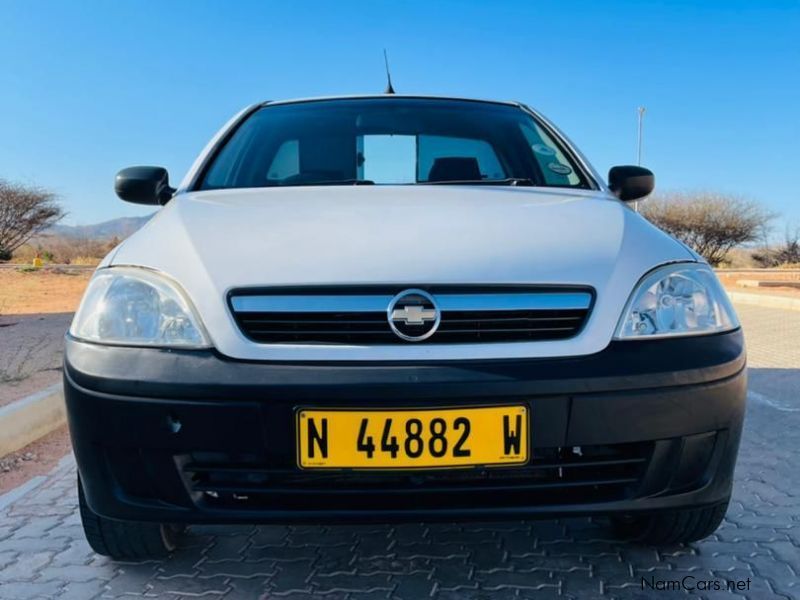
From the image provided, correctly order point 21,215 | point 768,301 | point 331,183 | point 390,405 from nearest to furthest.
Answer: point 390,405 → point 331,183 → point 768,301 → point 21,215

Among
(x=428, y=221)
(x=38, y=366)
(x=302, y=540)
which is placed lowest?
(x=38, y=366)

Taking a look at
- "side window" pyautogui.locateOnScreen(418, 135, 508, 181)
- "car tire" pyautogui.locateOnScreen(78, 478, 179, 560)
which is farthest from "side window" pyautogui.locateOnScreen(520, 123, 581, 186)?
"car tire" pyautogui.locateOnScreen(78, 478, 179, 560)

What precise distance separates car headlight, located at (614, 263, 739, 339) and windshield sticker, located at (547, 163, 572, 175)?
96cm

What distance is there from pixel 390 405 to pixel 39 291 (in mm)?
13139

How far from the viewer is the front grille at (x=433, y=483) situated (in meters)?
1.66

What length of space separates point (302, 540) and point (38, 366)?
364cm

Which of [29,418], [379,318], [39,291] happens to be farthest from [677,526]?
[39,291]

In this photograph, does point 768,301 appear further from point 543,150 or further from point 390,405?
point 390,405

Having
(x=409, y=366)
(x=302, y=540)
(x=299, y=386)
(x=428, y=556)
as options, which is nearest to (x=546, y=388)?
(x=409, y=366)

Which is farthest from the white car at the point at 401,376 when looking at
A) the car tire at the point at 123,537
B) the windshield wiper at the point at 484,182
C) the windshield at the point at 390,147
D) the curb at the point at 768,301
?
the curb at the point at 768,301

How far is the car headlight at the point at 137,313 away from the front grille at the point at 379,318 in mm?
129

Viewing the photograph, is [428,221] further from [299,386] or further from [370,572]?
[370,572]

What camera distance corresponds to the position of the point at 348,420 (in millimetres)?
1594

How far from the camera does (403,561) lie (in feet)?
7.12
